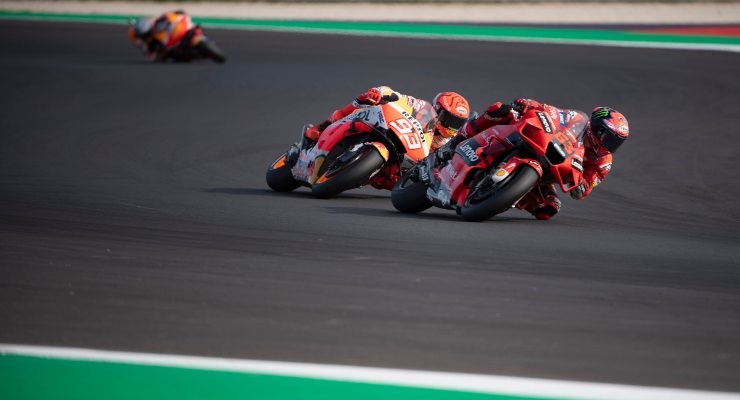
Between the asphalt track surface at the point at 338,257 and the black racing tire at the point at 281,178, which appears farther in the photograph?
the black racing tire at the point at 281,178

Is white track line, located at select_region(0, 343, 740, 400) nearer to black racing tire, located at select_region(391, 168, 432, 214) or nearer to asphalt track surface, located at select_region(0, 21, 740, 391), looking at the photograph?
asphalt track surface, located at select_region(0, 21, 740, 391)

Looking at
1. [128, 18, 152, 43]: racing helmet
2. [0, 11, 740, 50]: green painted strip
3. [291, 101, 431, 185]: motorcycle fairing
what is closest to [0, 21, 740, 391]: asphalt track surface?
[291, 101, 431, 185]: motorcycle fairing

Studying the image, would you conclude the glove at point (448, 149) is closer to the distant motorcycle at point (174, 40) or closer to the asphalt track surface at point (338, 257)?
the asphalt track surface at point (338, 257)

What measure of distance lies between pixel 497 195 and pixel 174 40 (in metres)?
15.1

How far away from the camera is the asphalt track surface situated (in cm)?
517

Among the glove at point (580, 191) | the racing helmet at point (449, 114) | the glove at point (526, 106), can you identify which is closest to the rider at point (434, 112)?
the racing helmet at point (449, 114)

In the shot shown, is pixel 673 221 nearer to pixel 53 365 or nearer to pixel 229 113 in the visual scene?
pixel 53 365

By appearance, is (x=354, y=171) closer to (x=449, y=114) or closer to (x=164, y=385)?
(x=449, y=114)

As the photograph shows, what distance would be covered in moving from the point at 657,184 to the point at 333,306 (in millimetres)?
7217

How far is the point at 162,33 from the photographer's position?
74.8ft

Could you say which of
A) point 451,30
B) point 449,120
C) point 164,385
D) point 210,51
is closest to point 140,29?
point 210,51

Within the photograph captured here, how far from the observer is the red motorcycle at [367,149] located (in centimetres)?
987

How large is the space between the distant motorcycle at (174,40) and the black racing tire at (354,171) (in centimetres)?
1292

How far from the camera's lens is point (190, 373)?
4.72 metres
